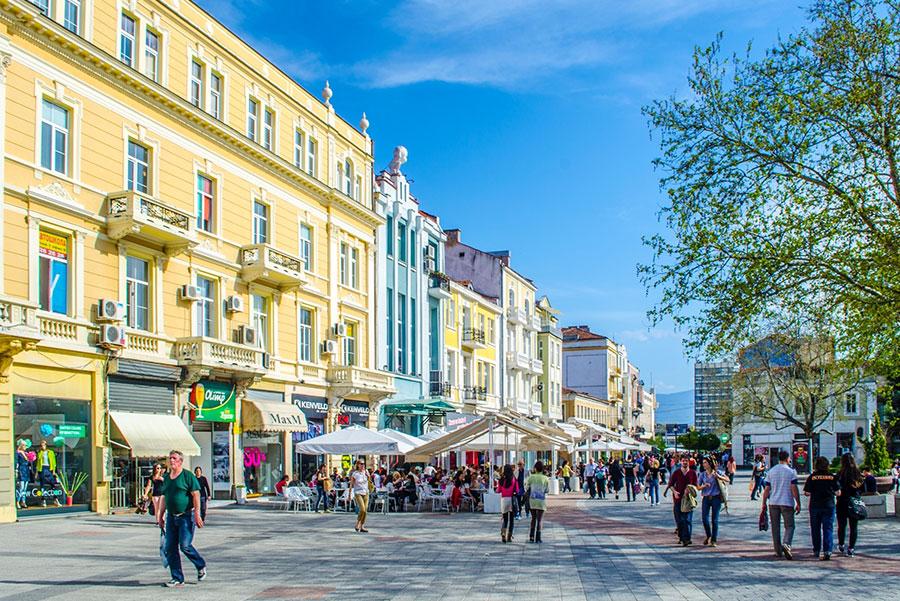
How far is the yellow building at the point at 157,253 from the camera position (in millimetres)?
22922

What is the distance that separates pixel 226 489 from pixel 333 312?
31.1 feet

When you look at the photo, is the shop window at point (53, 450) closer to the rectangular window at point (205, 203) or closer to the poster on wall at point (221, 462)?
the poster on wall at point (221, 462)

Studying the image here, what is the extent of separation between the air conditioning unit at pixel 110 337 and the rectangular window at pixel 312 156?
13.6 m

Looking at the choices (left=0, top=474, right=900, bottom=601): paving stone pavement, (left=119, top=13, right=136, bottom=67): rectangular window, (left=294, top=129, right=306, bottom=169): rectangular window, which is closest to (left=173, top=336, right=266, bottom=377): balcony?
(left=0, top=474, right=900, bottom=601): paving stone pavement

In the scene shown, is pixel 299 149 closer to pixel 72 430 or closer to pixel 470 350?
pixel 72 430

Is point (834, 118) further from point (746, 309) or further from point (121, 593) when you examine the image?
point (121, 593)

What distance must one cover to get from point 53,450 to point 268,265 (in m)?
10.5

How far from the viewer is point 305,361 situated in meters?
36.4

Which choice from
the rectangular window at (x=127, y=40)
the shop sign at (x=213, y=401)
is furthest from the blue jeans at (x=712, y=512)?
the rectangular window at (x=127, y=40)

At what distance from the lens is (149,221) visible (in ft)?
85.6

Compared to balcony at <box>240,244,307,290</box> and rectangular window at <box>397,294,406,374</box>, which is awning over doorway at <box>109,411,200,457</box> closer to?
balcony at <box>240,244,307,290</box>

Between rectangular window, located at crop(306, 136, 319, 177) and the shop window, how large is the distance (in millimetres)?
15299

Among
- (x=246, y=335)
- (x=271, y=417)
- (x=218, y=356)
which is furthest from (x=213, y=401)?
(x=271, y=417)

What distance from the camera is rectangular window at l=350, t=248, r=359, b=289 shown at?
4056 cm
